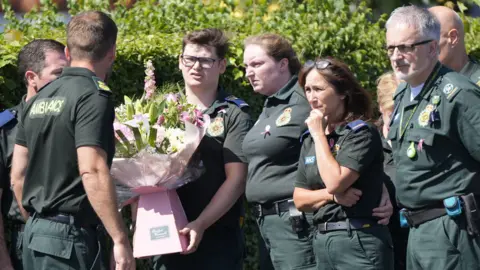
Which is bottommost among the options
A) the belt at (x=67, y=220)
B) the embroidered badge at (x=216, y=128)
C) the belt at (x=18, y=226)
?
the belt at (x=18, y=226)

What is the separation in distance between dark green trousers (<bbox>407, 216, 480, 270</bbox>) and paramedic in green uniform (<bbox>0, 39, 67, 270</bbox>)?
242 centimetres

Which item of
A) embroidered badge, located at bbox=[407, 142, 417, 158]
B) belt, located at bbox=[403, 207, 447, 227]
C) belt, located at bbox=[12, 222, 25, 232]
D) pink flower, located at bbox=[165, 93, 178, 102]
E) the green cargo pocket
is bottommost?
belt, located at bbox=[403, 207, 447, 227]

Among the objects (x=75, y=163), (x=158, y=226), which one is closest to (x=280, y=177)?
(x=158, y=226)

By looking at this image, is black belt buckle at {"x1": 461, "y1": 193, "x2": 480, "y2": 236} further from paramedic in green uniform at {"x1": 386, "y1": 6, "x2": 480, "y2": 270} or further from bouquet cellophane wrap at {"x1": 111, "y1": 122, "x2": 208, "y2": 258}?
bouquet cellophane wrap at {"x1": 111, "y1": 122, "x2": 208, "y2": 258}

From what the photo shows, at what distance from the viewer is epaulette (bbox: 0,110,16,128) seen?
6.42 meters

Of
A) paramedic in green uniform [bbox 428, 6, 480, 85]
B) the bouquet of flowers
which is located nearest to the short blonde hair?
paramedic in green uniform [bbox 428, 6, 480, 85]

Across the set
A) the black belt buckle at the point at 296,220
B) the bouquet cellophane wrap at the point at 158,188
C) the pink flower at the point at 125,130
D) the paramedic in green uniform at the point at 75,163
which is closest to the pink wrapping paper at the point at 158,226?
the bouquet cellophane wrap at the point at 158,188

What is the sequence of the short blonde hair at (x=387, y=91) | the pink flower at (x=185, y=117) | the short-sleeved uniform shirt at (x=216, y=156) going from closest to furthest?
1. the pink flower at (x=185, y=117)
2. the short-sleeved uniform shirt at (x=216, y=156)
3. the short blonde hair at (x=387, y=91)

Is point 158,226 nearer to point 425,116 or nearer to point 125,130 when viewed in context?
point 125,130

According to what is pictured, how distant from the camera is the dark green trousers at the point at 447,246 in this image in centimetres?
539

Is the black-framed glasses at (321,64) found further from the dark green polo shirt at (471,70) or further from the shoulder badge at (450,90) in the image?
the dark green polo shirt at (471,70)

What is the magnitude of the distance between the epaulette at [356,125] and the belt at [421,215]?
53cm

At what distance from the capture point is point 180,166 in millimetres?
6273

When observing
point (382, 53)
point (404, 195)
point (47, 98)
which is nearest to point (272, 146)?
point (404, 195)
